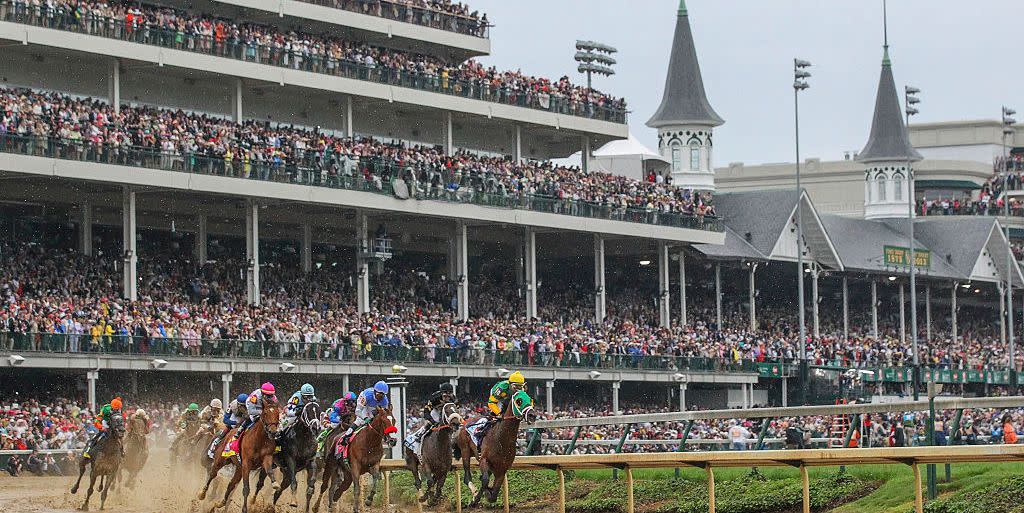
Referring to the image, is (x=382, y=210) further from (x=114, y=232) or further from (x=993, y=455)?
(x=993, y=455)

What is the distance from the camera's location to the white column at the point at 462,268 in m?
53.9

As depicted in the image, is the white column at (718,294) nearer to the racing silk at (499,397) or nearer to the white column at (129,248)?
the white column at (129,248)

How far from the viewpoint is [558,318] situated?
5734 cm

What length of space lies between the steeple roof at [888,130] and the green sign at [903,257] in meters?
13.8

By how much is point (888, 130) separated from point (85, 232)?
168 feet

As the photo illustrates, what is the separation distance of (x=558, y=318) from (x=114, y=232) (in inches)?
577

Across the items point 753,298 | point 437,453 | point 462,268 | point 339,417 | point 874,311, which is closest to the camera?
point 437,453

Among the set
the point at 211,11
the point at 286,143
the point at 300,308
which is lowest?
the point at 300,308

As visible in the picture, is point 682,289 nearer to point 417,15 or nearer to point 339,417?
point 417,15

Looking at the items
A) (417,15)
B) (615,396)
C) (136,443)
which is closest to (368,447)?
(136,443)

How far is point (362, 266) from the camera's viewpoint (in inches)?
2008

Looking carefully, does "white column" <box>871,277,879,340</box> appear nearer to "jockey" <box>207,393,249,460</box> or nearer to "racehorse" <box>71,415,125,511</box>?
"racehorse" <box>71,415,125,511</box>

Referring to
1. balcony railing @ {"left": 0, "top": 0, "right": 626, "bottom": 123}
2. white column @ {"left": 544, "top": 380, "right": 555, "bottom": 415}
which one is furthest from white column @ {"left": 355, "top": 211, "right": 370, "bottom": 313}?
white column @ {"left": 544, "top": 380, "right": 555, "bottom": 415}

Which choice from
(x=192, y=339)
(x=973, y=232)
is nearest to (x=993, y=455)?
(x=192, y=339)
